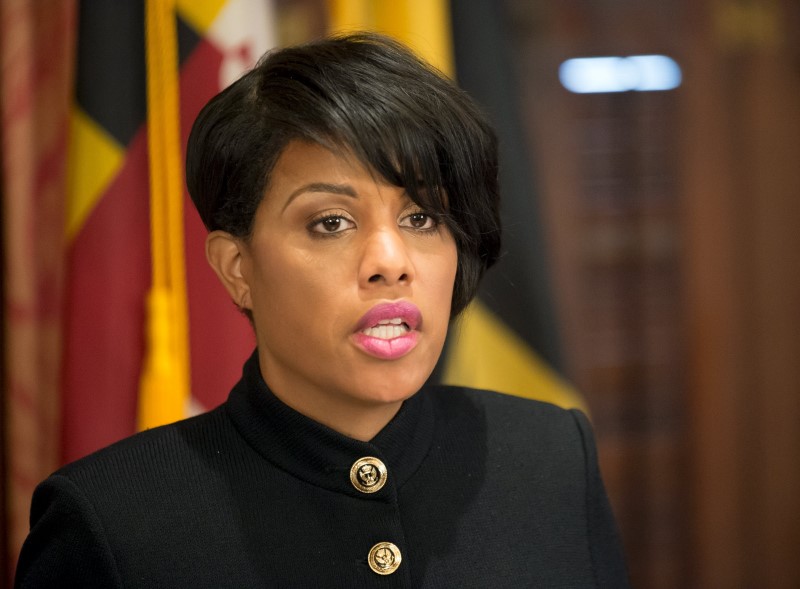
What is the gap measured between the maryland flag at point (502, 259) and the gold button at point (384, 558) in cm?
60

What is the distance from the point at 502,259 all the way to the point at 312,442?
0.63 metres

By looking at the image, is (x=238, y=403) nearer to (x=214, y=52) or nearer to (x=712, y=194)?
(x=214, y=52)

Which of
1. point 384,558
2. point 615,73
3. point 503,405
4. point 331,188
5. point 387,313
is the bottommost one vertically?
point 384,558

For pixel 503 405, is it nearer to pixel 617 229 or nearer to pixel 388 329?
pixel 388 329

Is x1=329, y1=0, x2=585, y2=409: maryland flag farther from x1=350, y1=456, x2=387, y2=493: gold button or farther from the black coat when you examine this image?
x1=350, y1=456, x2=387, y2=493: gold button

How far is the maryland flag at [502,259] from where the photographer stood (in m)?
1.40

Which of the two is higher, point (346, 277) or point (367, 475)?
point (346, 277)

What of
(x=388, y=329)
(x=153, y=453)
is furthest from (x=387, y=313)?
(x=153, y=453)

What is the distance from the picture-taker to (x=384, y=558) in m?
A: 0.83

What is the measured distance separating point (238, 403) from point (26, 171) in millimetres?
560

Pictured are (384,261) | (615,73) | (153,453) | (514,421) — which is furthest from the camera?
(615,73)

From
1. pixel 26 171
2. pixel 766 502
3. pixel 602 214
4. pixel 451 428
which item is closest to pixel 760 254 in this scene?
pixel 602 214

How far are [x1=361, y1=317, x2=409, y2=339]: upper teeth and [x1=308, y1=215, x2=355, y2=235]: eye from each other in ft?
0.28

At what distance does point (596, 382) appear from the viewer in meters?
1.71
